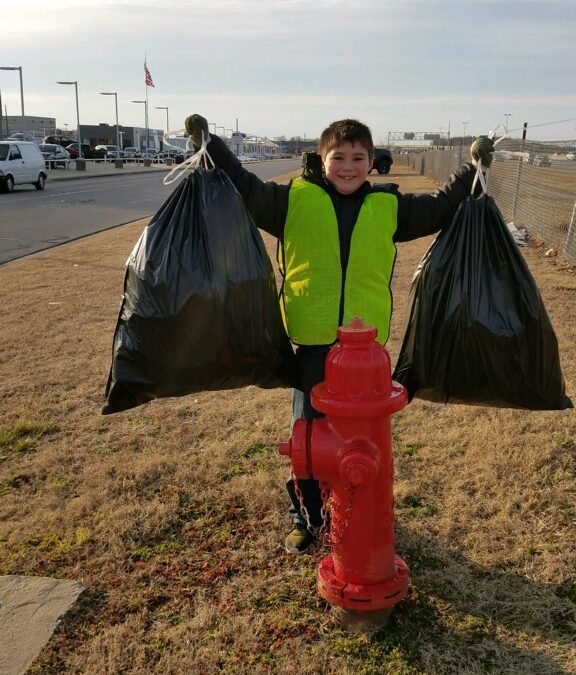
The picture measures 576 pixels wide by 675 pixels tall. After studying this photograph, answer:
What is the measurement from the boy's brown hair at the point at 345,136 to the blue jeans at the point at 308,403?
2.18ft

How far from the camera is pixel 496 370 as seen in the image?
7.55 ft

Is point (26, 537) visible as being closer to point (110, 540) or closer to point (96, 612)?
point (110, 540)

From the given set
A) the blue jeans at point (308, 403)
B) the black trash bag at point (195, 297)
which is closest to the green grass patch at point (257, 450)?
the blue jeans at point (308, 403)

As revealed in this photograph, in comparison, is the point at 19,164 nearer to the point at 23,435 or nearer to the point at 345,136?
the point at 23,435

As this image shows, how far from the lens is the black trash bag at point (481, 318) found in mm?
2270

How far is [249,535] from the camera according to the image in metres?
2.58

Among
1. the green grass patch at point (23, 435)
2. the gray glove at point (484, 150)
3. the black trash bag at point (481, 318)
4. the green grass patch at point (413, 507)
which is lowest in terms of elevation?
the green grass patch at point (23, 435)

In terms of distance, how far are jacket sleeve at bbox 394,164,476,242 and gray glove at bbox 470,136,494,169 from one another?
0.28 ft

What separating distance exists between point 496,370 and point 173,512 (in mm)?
1355

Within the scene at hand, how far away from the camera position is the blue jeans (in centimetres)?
234

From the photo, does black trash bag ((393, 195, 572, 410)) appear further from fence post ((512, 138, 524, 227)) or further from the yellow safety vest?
fence post ((512, 138, 524, 227))

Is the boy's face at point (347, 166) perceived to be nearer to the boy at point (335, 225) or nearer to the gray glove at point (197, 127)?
the boy at point (335, 225)

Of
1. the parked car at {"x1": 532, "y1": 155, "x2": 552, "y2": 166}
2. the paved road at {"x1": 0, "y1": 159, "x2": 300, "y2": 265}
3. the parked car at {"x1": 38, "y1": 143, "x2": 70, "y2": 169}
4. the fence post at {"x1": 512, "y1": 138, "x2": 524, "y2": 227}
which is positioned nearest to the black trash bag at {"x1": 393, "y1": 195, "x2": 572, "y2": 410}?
the paved road at {"x1": 0, "y1": 159, "x2": 300, "y2": 265}

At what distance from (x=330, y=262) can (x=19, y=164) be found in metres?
20.7
